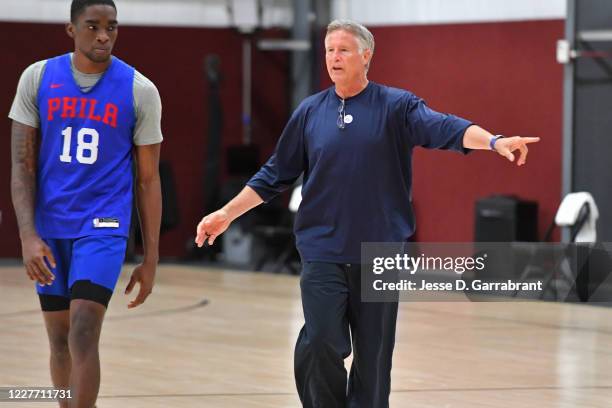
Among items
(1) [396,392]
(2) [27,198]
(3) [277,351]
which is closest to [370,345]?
(2) [27,198]

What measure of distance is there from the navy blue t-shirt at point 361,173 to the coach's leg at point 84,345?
0.97 m

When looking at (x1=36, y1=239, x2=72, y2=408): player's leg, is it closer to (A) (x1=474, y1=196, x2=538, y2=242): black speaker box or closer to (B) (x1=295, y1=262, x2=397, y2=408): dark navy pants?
(B) (x1=295, y1=262, x2=397, y2=408): dark navy pants

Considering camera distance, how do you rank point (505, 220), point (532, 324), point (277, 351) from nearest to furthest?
point (277, 351) → point (532, 324) → point (505, 220)

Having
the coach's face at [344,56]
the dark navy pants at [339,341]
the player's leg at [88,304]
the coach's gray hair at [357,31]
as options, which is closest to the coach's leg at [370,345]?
the dark navy pants at [339,341]

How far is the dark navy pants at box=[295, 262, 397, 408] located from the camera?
518cm

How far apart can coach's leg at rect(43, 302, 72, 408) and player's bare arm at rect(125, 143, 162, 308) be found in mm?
302

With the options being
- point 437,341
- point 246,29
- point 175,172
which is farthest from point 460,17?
point 437,341

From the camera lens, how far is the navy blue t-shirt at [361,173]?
5.21 m

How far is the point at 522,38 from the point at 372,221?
9.08m

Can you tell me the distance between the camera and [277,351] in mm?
8727

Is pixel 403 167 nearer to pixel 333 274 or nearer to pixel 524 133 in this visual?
pixel 333 274

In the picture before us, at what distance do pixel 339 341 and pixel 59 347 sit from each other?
115 cm

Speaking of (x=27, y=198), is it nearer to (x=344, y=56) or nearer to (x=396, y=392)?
(x=344, y=56)

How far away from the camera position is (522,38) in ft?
45.4
